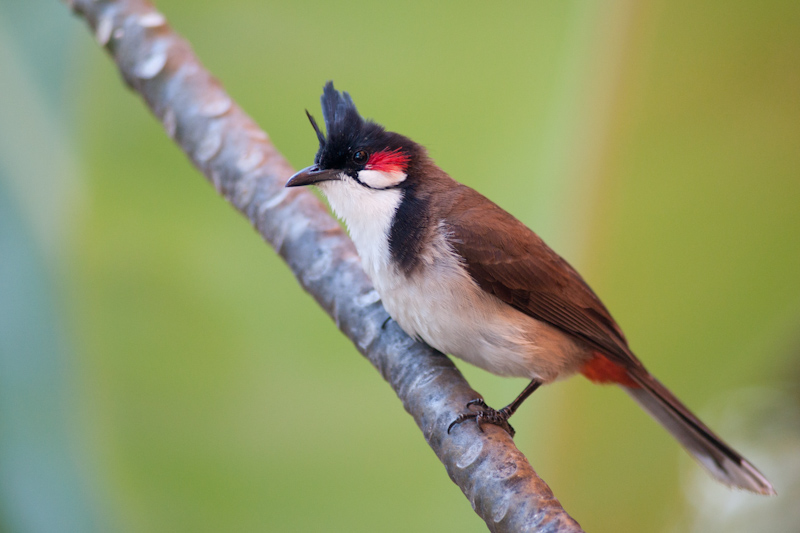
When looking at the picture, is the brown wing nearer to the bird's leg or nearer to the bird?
the bird

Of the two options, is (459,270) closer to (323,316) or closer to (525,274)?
(525,274)

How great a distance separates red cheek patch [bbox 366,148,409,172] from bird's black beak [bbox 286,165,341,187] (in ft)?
0.30

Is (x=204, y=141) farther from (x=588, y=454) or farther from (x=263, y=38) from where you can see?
(x=588, y=454)

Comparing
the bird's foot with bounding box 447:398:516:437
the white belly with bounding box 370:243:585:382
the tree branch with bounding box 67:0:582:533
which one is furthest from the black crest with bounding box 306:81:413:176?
the bird's foot with bounding box 447:398:516:437

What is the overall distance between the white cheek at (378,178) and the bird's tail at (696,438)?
0.82 meters

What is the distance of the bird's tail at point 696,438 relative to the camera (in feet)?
5.82

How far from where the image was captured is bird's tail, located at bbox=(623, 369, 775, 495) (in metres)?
1.77

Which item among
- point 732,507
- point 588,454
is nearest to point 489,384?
point 588,454

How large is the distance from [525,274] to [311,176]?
23.0 inches

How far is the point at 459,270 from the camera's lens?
1564 mm

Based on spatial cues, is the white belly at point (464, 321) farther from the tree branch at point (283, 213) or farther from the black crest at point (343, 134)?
the black crest at point (343, 134)

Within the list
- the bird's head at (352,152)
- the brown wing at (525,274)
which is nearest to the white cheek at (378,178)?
the bird's head at (352,152)

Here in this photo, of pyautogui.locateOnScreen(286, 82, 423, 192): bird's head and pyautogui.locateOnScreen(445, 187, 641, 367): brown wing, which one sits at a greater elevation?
pyautogui.locateOnScreen(286, 82, 423, 192): bird's head

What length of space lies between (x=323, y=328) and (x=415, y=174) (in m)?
0.72
